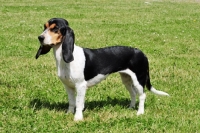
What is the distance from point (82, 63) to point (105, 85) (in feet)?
8.20

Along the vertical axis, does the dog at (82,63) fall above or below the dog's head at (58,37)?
below

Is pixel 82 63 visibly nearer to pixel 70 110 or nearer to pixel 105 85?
pixel 70 110

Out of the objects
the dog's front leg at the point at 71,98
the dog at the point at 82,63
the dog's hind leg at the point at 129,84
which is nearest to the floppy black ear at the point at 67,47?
the dog at the point at 82,63

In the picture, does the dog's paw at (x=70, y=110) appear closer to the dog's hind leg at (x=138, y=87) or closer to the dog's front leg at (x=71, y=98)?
the dog's front leg at (x=71, y=98)

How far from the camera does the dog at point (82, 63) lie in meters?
5.74

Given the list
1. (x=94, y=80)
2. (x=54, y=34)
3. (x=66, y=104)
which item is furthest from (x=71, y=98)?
(x=54, y=34)

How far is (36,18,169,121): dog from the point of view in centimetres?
574

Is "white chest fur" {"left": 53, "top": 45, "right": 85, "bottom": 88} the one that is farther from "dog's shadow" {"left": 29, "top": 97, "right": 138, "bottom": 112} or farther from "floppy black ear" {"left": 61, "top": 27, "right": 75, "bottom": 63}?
"dog's shadow" {"left": 29, "top": 97, "right": 138, "bottom": 112}

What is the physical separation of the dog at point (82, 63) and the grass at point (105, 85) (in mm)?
433

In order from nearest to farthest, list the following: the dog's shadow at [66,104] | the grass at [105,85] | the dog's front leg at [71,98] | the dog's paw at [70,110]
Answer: the grass at [105,85], the dog's front leg at [71,98], the dog's paw at [70,110], the dog's shadow at [66,104]

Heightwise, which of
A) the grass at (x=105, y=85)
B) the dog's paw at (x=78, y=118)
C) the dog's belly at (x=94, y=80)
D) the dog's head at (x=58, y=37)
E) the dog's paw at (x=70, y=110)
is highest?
the dog's head at (x=58, y=37)

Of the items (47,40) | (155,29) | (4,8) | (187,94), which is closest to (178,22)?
(155,29)

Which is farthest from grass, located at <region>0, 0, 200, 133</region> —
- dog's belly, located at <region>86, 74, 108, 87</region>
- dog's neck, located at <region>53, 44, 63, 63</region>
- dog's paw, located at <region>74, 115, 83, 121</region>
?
dog's neck, located at <region>53, 44, 63, 63</region>

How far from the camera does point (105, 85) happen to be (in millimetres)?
8469
